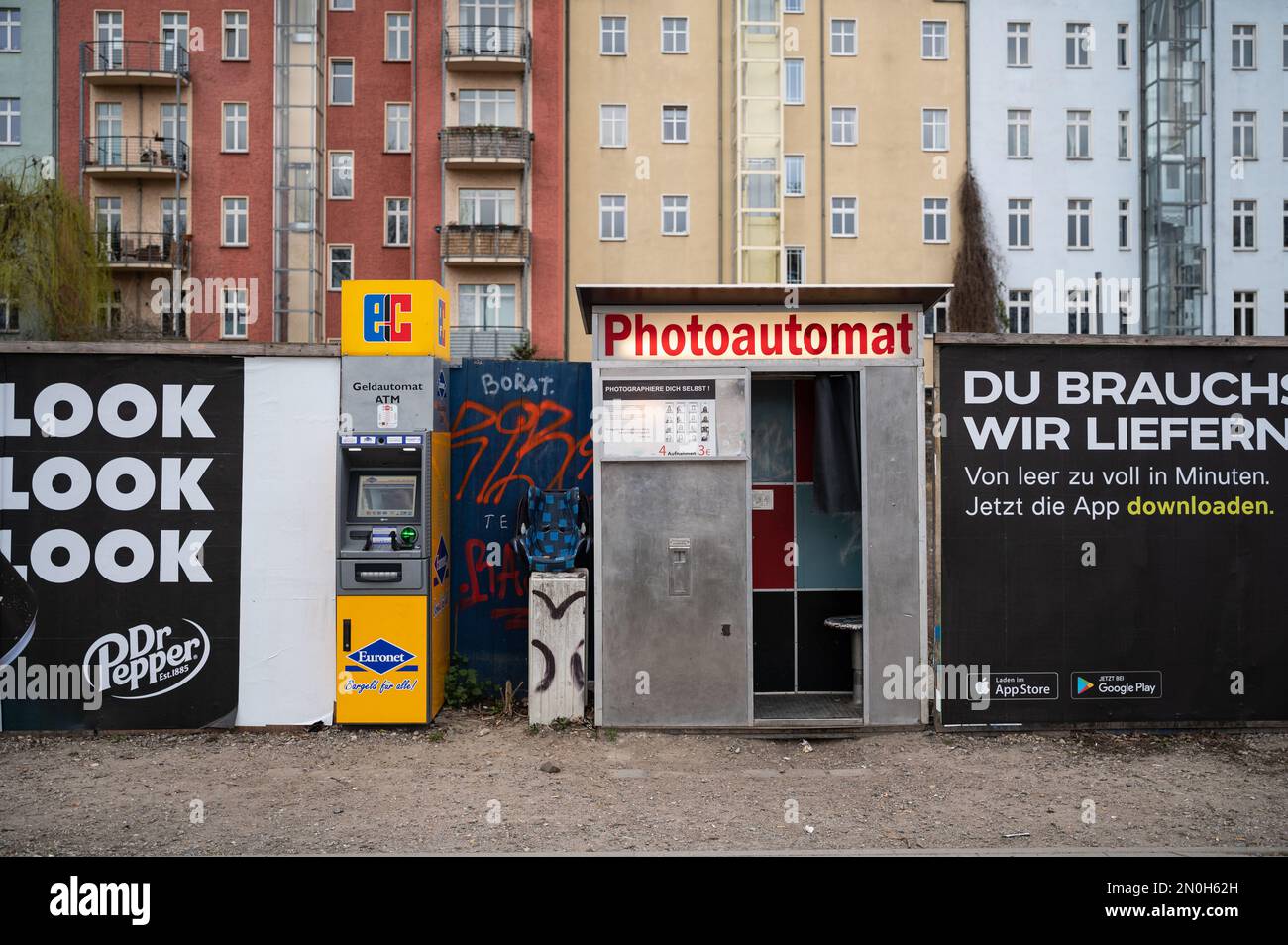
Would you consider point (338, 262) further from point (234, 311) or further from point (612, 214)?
point (612, 214)

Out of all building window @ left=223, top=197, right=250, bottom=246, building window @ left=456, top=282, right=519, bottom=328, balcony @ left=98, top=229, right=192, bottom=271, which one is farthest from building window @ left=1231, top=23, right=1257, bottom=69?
balcony @ left=98, top=229, right=192, bottom=271

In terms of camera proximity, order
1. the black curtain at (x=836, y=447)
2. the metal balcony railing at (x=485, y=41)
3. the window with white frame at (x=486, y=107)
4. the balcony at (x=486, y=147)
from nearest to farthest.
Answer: the black curtain at (x=836, y=447) < the balcony at (x=486, y=147) < the metal balcony railing at (x=485, y=41) < the window with white frame at (x=486, y=107)

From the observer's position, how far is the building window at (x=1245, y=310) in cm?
3162

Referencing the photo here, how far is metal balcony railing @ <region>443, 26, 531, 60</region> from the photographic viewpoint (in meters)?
29.0

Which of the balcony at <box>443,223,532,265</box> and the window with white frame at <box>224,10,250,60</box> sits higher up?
the window with white frame at <box>224,10,250,60</box>

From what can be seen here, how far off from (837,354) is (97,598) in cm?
671

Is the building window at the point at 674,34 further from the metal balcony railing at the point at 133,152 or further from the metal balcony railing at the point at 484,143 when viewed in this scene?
the metal balcony railing at the point at 133,152

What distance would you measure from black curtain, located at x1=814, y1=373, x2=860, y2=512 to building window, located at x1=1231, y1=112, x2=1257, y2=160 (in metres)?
32.3

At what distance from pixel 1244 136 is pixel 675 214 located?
68.4 ft

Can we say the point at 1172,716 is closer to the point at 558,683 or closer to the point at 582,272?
the point at 558,683

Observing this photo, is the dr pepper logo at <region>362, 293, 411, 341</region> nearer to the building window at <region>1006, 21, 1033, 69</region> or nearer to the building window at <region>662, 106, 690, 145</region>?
Result: the building window at <region>662, 106, 690, 145</region>

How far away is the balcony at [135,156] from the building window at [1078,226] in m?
30.5

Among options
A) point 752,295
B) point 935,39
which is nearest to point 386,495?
point 752,295

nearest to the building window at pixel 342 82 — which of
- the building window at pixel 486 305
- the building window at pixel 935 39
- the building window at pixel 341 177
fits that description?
the building window at pixel 341 177
